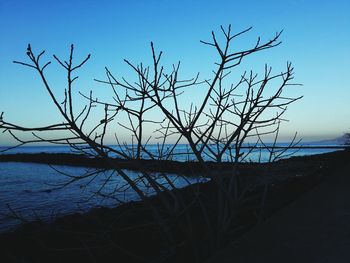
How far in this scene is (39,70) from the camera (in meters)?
1.98

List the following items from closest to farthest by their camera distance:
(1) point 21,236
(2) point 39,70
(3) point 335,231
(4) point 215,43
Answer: (2) point 39,70, (4) point 215,43, (3) point 335,231, (1) point 21,236

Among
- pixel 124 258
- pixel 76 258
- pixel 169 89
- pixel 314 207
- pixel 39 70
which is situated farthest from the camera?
A: pixel 76 258

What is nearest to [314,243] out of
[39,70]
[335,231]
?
[335,231]

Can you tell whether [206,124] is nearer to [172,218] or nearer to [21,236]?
[172,218]

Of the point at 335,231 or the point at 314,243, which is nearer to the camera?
the point at 314,243

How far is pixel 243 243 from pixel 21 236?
241 inches

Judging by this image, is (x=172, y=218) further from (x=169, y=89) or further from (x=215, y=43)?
(x=215, y=43)

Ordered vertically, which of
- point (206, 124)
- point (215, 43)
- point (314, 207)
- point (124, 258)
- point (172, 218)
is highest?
point (215, 43)

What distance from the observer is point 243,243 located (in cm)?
304

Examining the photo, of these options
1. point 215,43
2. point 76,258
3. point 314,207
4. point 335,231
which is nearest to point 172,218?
point 215,43

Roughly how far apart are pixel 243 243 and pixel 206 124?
4.34 ft

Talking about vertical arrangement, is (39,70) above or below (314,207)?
above

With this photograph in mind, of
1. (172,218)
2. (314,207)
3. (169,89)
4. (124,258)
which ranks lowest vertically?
(124,258)

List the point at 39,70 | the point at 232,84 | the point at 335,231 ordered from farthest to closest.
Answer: the point at 335,231 < the point at 232,84 < the point at 39,70
